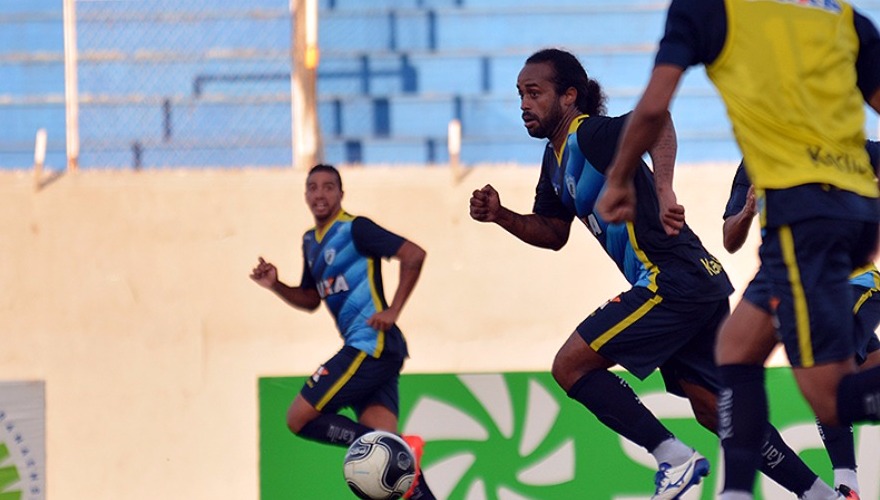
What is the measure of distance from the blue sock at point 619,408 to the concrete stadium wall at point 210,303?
3634 millimetres

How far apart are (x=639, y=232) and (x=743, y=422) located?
1.28 m

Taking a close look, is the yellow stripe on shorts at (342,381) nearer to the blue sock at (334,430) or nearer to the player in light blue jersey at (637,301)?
the blue sock at (334,430)

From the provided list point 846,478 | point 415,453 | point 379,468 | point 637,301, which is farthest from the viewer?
point 415,453

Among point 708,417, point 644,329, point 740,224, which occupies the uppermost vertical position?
point 740,224

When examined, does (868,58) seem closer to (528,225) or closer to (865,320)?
(528,225)

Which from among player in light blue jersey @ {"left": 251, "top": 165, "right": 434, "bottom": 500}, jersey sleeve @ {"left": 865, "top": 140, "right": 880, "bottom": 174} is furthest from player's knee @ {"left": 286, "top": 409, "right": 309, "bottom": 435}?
jersey sleeve @ {"left": 865, "top": 140, "right": 880, "bottom": 174}

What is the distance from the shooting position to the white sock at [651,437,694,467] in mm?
4875

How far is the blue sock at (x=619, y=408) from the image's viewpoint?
493 centimetres

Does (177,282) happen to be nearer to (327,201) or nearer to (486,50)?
(327,201)

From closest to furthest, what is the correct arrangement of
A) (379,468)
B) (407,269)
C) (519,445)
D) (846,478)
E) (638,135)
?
1. (638,135)
2. (846,478)
3. (379,468)
4. (407,269)
5. (519,445)

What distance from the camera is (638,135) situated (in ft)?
11.7

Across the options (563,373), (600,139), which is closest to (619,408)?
(563,373)

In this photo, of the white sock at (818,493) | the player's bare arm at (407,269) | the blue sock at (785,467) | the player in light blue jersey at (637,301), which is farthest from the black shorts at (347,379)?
the white sock at (818,493)

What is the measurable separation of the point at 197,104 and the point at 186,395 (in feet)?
7.20
